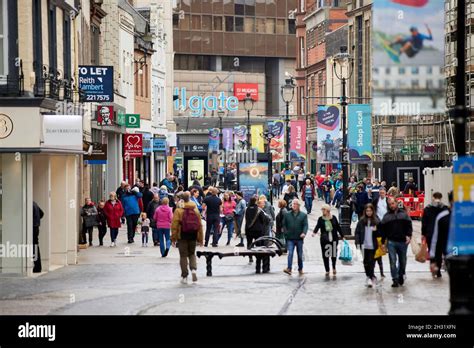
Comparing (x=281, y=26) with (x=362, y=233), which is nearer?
(x=362, y=233)

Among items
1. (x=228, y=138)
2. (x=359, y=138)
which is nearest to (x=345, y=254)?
(x=359, y=138)

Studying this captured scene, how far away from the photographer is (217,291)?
24.3 metres

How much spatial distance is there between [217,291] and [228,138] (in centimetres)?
6505

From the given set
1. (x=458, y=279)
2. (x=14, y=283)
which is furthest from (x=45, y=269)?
(x=458, y=279)

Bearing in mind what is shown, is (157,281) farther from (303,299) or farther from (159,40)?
(159,40)

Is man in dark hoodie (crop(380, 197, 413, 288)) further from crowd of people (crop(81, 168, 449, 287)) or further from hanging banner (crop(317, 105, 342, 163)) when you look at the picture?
hanging banner (crop(317, 105, 342, 163))

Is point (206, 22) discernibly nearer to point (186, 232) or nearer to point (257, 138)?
point (257, 138)

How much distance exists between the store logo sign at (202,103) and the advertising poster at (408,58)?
378 feet

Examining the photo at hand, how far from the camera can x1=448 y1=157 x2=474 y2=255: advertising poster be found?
12.9m

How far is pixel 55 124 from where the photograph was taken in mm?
27047

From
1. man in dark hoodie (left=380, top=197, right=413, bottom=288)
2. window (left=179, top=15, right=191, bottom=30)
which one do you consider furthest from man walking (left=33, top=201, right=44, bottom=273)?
window (left=179, top=15, right=191, bottom=30)

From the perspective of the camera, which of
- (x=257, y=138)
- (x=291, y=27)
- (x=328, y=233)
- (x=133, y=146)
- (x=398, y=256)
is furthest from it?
(x=291, y=27)

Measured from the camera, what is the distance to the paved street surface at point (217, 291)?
2103 centimetres
